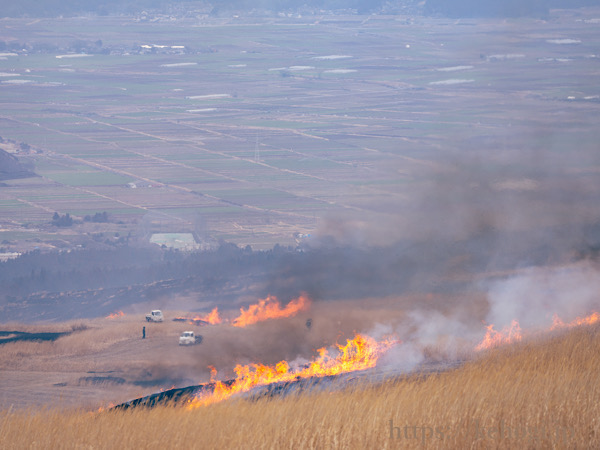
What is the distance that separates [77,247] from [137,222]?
1697cm

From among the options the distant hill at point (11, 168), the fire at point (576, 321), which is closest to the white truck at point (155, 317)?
the fire at point (576, 321)

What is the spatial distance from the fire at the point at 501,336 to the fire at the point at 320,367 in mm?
4519

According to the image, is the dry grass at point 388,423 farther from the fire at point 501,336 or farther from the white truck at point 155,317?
the white truck at point 155,317

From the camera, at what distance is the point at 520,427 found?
58.9 ft

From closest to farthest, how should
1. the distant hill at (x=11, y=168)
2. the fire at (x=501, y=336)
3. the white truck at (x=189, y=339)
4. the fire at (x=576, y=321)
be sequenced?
1. the fire at (x=501, y=336)
2. the fire at (x=576, y=321)
3. the white truck at (x=189, y=339)
4. the distant hill at (x=11, y=168)

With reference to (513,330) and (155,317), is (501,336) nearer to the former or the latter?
(513,330)

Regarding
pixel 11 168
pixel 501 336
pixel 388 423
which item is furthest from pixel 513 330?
pixel 11 168

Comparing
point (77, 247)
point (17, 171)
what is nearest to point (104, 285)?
point (77, 247)

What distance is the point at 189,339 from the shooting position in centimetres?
4262

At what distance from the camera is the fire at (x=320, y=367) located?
116 feet

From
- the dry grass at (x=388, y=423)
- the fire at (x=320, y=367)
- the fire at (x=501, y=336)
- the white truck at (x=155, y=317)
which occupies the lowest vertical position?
the white truck at (x=155, y=317)

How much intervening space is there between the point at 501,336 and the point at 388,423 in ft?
67.9

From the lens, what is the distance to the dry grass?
17516 millimetres

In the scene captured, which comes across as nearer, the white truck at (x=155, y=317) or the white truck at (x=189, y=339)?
the white truck at (x=189, y=339)
